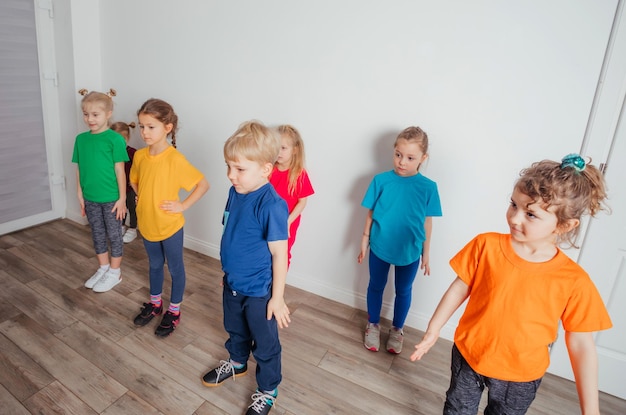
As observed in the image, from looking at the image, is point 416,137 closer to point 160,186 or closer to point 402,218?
point 402,218

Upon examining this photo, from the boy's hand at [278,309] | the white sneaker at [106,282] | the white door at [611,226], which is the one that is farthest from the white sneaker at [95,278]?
the white door at [611,226]

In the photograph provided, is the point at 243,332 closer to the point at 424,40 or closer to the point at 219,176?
the point at 219,176

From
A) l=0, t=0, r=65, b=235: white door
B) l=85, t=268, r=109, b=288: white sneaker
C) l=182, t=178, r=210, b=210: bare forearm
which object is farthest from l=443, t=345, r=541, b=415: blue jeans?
l=0, t=0, r=65, b=235: white door

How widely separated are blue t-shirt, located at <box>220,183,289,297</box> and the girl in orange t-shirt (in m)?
0.60

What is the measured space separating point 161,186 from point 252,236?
74 cm

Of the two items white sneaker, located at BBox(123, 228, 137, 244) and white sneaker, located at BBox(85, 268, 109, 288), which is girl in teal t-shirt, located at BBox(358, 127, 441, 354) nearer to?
white sneaker, located at BBox(85, 268, 109, 288)

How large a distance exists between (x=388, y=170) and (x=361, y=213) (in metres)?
0.31

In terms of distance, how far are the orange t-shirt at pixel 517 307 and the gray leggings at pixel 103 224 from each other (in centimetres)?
194

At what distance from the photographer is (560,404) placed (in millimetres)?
1771

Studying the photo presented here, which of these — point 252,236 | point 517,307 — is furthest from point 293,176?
point 517,307

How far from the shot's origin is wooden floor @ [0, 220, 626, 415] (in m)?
1.60

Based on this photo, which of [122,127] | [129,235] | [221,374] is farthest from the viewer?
[129,235]

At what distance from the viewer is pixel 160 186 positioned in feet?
6.10

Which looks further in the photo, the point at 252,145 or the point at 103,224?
the point at 103,224
